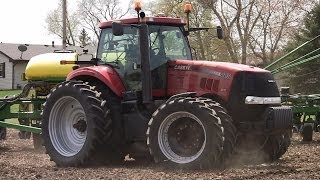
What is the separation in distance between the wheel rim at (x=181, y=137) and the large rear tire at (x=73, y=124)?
42.0 inches

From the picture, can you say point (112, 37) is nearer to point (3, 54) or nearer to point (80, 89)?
point (80, 89)

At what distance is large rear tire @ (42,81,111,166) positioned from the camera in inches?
345

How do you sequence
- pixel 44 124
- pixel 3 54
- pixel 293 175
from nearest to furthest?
pixel 293 175, pixel 44 124, pixel 3 54

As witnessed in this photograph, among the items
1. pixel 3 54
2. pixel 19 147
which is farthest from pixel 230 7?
pixel 19 147

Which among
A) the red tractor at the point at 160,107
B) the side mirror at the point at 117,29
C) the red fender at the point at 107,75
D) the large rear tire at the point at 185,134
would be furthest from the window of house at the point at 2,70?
the large rear tire at the point at 185,134

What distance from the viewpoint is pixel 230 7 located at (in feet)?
138

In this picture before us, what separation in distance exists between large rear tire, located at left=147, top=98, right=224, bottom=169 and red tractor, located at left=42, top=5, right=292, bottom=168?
0.01m

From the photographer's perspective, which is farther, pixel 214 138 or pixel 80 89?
pixel 80 89

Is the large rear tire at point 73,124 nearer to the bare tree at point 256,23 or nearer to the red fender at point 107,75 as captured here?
the red fender at point 107,75

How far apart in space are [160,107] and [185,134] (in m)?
0.52

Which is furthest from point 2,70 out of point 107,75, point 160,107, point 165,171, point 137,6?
point 165,171

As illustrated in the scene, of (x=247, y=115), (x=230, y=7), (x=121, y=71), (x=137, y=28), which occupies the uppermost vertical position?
(x=230, y=7)

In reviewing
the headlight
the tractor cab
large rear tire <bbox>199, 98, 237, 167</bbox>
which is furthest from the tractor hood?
large rear tire <bbox>199, 98, 237, 167</bbox>

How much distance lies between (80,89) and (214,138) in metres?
2.47
